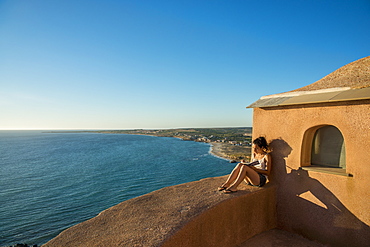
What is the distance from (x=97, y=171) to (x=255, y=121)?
1320 inches

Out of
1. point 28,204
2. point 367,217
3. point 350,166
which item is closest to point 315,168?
point 350,166

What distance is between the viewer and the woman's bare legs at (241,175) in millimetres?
4566

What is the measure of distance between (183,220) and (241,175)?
1.75m

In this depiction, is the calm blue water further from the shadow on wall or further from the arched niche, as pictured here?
the arched niche

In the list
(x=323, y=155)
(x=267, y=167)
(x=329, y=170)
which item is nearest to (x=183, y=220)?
(x=267, y=167)

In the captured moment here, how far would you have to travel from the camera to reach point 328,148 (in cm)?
459

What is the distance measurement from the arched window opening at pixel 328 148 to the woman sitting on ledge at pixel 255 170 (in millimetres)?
947

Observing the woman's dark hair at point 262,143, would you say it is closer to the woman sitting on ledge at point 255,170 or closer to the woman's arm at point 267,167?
the woman sitting on ledge at point 255,170

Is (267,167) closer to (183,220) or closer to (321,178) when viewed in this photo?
(321,178)

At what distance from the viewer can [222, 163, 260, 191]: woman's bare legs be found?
4.57 meters

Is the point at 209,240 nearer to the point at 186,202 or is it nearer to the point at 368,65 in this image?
the point at 186,202

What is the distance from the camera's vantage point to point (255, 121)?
5.39 meters

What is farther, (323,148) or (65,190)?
(65,190)

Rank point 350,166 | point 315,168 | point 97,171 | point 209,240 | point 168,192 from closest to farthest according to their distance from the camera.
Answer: point 209,240 → point 350,166 → point 315,168 → point 168,192 → point 97,171
